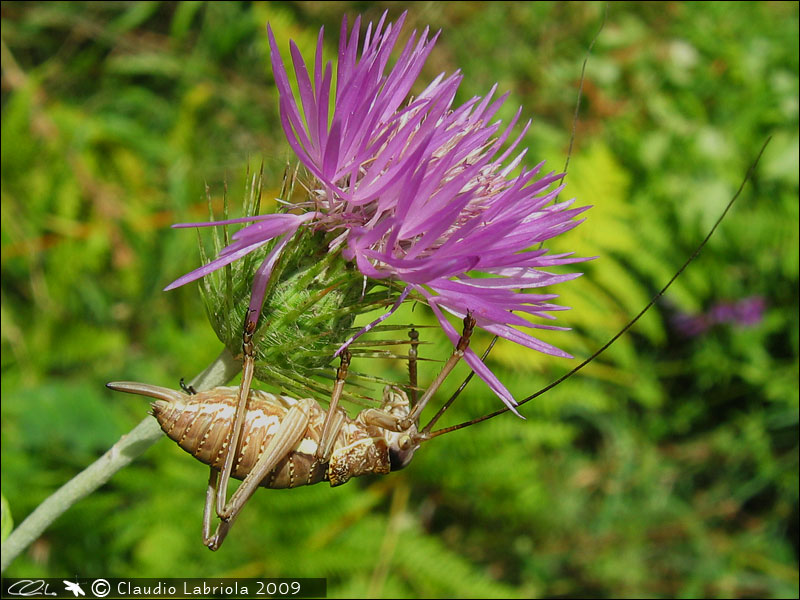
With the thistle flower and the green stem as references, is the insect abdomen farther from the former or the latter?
the thistle flower

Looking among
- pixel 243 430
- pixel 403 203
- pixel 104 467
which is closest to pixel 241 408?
pixel 243 430

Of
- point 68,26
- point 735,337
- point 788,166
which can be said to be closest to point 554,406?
point 735,337

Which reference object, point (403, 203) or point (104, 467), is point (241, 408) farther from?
point (403, 203)

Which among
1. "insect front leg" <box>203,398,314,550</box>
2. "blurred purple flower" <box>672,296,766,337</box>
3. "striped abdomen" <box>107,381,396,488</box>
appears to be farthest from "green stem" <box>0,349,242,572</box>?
"blurred purple flower" <box>672,296,766,337</box>

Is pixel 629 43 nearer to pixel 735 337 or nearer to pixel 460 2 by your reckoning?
pixel 460 2
